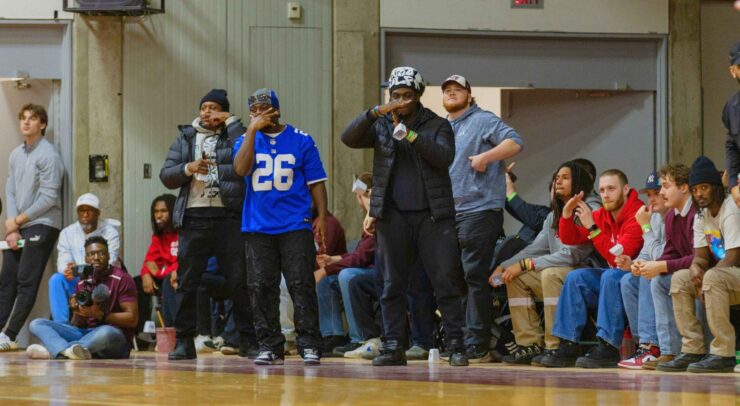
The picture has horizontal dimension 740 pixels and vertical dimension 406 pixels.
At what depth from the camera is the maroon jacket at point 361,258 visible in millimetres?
11195

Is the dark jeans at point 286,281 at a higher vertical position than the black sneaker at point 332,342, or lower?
higher

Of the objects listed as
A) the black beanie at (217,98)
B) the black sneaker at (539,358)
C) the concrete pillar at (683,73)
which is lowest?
the black sneaker at (539,358)

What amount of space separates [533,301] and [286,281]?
6.09ft

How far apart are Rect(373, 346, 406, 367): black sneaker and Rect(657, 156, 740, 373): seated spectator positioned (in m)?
1.64

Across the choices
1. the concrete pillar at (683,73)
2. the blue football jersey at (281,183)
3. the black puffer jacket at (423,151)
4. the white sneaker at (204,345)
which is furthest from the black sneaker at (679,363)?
the concrete pillar at (683,73)

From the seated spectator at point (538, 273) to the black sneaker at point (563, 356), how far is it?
0.54 ft

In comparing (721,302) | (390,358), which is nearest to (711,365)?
(721,302)

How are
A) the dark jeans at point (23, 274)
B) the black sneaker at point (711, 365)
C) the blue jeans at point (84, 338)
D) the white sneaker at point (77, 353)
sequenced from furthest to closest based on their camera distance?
the dark jeans at point (23, 274), the blue jeans at point (84, 338), the white sneaker at point (77, 353), the black sneaker at point (711, 365)

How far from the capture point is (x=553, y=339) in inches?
376

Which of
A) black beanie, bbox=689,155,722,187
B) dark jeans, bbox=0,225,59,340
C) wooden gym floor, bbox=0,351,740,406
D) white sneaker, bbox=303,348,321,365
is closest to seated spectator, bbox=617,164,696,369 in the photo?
black beanie, bbox=689,155,722,187

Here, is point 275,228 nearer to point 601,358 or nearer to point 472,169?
point 472,169

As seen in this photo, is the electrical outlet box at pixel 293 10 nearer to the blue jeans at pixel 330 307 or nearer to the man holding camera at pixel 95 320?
the blue jeans at pixel 330 307

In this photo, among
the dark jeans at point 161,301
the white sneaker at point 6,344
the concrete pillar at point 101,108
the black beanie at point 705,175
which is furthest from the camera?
the concrete pillar at point 101,108

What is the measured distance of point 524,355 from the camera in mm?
9664
